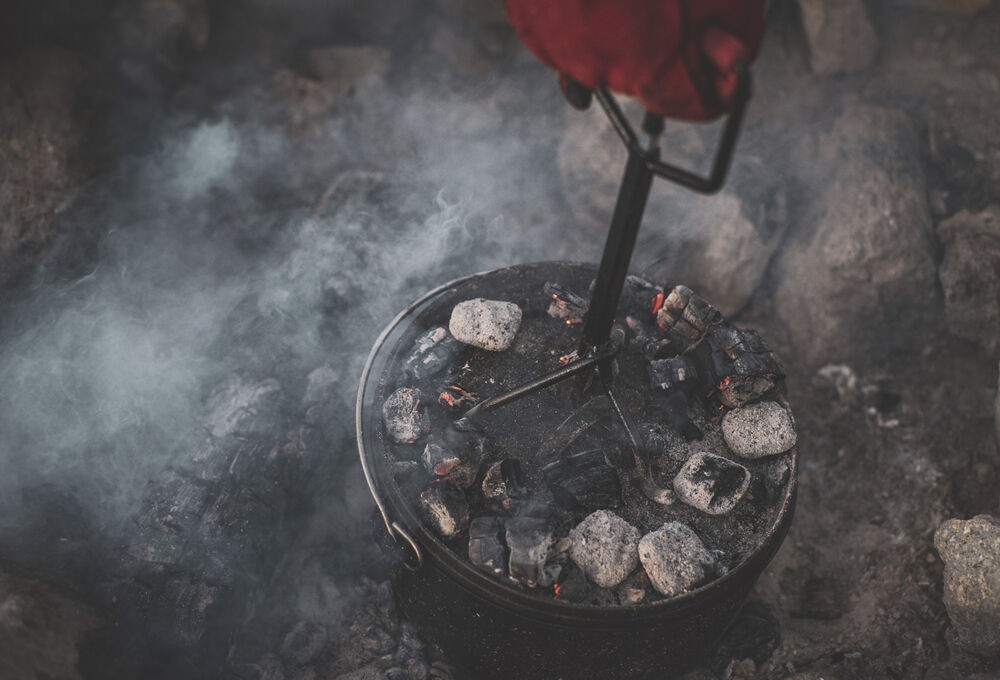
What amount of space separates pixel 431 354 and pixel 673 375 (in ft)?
3.24

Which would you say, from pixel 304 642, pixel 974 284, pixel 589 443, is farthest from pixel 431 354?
pixel 974 284

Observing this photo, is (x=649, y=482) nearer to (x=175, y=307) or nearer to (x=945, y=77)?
(x=175, y=307)

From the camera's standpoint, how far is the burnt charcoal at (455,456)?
93.4 inches

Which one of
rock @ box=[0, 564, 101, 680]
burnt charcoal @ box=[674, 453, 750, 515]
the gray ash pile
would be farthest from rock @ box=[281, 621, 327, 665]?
burnt charcoal @ box=[674, 453, 750, 515]

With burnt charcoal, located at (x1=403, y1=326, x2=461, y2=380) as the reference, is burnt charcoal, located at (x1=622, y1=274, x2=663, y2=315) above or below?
above

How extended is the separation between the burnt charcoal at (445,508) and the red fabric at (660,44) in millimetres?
1440

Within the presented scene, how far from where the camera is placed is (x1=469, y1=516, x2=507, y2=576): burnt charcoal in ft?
7.20

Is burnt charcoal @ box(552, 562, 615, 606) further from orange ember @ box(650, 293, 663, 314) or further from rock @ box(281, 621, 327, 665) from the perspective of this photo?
rock @ box(281, 621, 327, 665)

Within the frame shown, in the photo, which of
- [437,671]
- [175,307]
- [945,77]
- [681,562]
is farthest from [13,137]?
[945,77]

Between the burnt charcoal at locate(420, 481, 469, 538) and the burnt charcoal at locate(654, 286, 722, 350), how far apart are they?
115 centimetres

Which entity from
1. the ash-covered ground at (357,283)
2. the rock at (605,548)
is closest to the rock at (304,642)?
the ash-covered ground at (357,283)

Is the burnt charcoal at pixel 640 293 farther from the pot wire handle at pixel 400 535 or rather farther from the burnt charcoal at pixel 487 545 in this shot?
the pot wire handle at pixel 400 535

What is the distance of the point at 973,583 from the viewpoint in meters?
2.85

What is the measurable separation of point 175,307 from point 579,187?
265 centimetres
